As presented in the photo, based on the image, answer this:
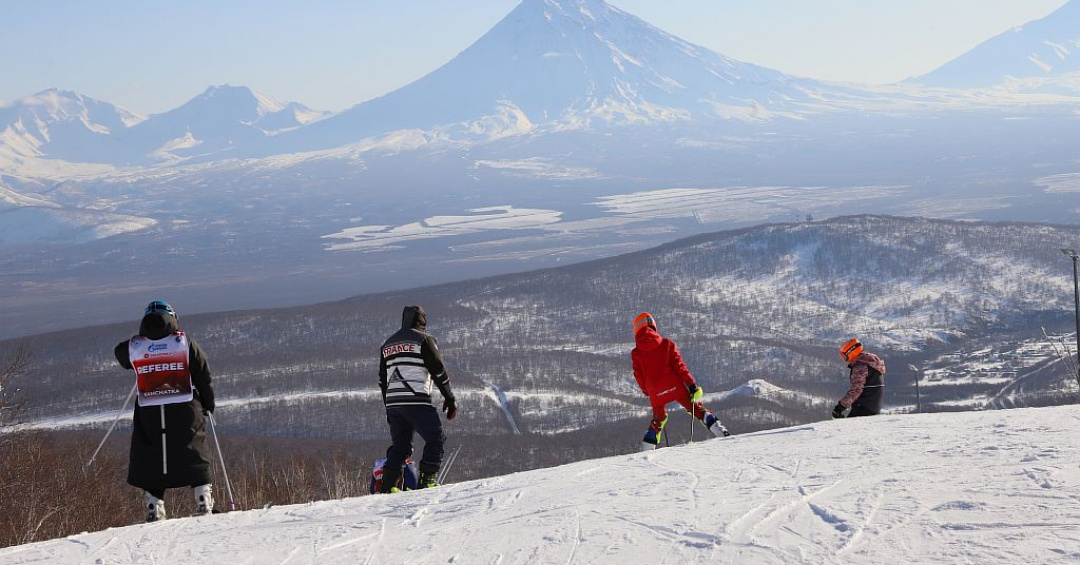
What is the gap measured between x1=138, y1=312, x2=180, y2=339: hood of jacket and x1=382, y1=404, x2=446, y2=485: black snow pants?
87.3 inches

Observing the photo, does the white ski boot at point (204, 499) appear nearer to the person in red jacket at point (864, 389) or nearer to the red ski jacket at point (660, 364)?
the red ski jacket at point (660, 364)

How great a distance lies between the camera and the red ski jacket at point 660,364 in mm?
11383

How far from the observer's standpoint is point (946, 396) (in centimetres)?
8531

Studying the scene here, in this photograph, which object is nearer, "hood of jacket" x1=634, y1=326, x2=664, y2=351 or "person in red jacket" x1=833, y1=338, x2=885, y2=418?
"hood of jacket" x1=634, y1=326, x2=664, y2=351

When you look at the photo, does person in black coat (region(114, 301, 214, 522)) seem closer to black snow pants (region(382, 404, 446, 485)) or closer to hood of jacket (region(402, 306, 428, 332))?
black snow pants (region(382, 404, 446, 485))

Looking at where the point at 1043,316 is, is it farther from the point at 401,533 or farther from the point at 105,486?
the point at 401,533

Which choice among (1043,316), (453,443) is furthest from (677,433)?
(1043,316)

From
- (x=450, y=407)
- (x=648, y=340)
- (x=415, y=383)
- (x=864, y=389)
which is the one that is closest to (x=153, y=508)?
(x=415, y=383)

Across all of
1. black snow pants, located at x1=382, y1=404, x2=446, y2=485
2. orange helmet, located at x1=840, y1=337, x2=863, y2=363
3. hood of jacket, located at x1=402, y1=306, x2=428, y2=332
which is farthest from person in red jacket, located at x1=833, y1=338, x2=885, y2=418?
hood of jacket, located at x1=402, y1=306, x2=428, y2=332

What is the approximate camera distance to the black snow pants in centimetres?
991

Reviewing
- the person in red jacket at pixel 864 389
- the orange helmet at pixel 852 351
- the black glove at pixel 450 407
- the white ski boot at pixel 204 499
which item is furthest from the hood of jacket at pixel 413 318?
the orange helmet at pixel 852 351

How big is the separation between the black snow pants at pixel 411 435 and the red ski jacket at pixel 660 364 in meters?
2.44

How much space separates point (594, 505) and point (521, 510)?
0.56 meters

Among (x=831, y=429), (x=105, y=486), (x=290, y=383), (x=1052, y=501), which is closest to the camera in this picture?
(x=1052, y=501)
